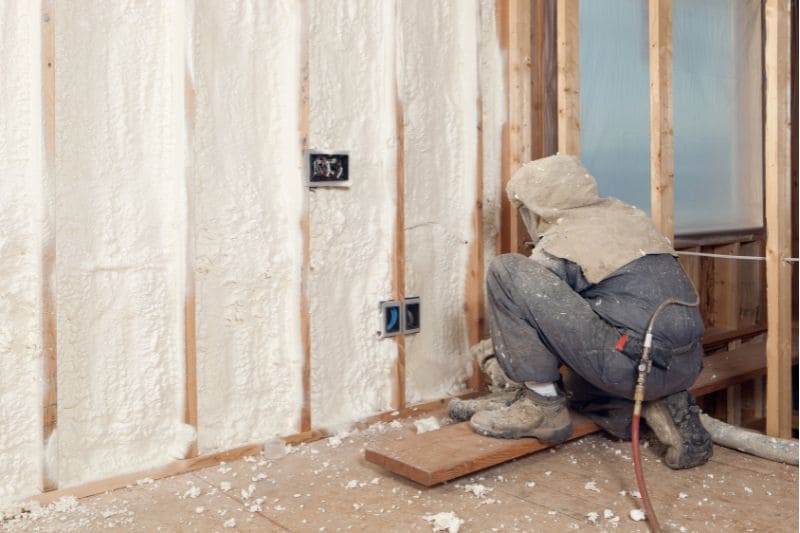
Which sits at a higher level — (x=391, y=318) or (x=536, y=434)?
(x=391, y=318)

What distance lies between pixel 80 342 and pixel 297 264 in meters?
0.73

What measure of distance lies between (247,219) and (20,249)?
0.68m

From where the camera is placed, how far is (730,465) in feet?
7.79

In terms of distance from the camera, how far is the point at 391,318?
2.91m

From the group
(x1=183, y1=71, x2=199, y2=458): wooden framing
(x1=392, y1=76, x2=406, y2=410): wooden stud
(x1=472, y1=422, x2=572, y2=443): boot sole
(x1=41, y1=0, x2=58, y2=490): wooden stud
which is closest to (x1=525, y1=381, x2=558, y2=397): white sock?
(x1=472, y1=422, x2=572, y2=443): boot sole

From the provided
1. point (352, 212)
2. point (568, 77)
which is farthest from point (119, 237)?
point (568, 77)

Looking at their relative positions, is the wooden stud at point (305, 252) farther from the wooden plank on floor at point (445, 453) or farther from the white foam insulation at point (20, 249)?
the white foam insulation at point (20, 249)

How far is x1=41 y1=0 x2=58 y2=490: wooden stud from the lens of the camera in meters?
2.09

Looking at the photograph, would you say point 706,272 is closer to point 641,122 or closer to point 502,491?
point 641,122

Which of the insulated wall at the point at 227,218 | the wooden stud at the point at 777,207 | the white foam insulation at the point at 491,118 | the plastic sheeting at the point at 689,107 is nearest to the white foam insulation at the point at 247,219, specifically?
the insulated wall at the point at 227,218

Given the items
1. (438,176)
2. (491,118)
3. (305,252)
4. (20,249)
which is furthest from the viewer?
(491,118)

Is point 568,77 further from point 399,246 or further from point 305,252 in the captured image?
point 305,252

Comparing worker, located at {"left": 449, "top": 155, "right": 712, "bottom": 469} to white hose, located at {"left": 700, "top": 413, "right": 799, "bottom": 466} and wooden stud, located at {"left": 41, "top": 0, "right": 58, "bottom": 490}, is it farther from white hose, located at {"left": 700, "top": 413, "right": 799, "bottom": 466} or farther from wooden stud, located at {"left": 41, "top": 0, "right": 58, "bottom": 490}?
wooden stud, located at {"left": 41, "top": 0, "right": 58, "bottom": 490}

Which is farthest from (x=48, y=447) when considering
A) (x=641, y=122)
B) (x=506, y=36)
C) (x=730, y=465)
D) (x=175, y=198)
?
(x=641, y=122)
